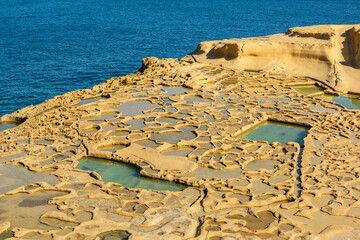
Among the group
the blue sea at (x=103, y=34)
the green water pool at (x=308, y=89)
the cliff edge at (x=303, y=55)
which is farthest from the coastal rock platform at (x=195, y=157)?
the blue sea at (x=103, y=34)

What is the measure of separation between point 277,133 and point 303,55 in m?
9.21

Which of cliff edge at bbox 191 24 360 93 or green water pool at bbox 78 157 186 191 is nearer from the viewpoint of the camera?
green water pool at bbox 78 157 186 191

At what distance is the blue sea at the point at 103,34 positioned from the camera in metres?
29.8

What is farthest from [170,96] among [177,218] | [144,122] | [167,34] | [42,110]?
[167,34]

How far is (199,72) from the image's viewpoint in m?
22.8

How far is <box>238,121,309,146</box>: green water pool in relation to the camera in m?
15.8

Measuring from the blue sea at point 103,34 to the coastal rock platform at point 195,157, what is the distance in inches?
349

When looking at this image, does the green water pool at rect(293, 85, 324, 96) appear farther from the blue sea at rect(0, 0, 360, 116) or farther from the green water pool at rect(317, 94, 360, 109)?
the blue sea at rect(0, 0, 360, 116)

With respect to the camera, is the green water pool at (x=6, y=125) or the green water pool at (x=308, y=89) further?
the green water pool at (x=308, y=89)

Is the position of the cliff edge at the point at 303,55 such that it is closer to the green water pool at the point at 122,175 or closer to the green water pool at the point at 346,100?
the green water pool at the point at 346,100

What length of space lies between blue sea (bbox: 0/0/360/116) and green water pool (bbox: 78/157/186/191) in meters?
11.4

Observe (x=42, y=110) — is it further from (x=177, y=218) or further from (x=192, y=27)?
(x=192, y=27)

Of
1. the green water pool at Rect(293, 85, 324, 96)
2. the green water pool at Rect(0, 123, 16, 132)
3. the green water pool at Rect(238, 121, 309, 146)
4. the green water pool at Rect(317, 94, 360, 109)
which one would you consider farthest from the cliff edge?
the green water pool at Rect(0, 123, 16, 132)

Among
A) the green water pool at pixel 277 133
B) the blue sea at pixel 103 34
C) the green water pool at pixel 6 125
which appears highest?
the blue sea at pixel 103 34
